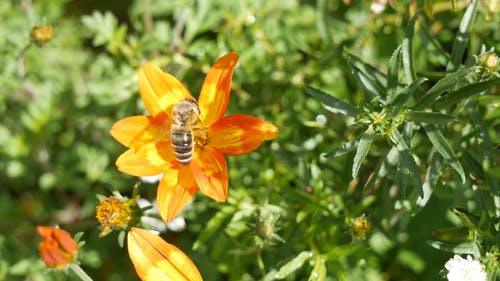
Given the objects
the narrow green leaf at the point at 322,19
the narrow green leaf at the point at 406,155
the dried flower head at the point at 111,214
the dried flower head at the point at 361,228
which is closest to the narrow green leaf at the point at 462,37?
the narrow green leaf at the point at 406,155

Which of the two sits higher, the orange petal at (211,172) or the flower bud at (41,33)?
the flower bud at (41,33)

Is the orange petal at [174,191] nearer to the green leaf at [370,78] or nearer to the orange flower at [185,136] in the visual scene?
the orange flower at [185,136]

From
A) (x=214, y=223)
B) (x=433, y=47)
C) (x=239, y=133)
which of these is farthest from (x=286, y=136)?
(x=433, y=47)

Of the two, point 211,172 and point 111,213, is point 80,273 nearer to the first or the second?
point 111,213

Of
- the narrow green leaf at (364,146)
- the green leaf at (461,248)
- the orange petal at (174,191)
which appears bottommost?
the green leaf at (461,248)


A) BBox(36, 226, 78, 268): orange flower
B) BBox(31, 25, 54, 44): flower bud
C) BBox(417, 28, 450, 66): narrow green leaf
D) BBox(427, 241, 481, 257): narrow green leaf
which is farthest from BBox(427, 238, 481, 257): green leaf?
BBox(31, 25, 54, 44): flower bud

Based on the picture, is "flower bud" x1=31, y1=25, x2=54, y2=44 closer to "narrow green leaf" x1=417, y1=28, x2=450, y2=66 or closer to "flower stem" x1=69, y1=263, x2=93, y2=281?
"flower stem" x1=69, y1=263, x2=93, y2=281

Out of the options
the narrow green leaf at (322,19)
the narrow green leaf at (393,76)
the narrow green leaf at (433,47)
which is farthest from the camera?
the narrow green leaf at (322,19)

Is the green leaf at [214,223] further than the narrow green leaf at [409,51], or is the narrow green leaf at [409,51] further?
the green leaf at [214,223]
